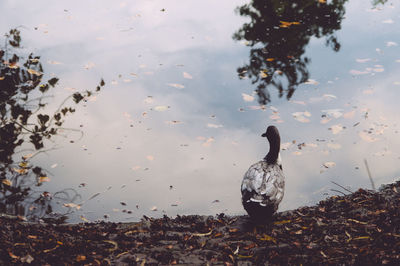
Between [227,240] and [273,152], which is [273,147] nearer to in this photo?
[273,152]

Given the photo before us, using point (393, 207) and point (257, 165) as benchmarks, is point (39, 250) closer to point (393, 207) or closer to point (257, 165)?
point (257, 165)

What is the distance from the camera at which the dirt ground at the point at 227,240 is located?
454 centimetres

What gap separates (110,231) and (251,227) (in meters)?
2.15

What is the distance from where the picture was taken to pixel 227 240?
525 centimetres

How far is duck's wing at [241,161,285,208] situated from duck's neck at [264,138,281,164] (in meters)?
0.17

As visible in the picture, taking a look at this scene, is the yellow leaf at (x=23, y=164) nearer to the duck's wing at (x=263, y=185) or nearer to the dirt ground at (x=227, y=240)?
the dirt ground at (x=227, y=240)

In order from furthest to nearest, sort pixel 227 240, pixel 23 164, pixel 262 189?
pixel 23 164 → pixel 262 189 → pixel 227 240

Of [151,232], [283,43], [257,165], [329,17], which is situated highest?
[329,17]

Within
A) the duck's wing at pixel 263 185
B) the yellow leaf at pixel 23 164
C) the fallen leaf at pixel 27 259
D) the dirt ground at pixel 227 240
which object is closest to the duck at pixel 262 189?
the duck's wing at pixel 263 185

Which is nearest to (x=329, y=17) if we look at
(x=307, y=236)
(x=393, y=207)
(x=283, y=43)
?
(x=283, y=43)

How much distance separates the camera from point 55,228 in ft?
19.5

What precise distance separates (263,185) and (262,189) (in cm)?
A: 7

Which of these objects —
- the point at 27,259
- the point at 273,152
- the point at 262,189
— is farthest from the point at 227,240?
the point at 27,259

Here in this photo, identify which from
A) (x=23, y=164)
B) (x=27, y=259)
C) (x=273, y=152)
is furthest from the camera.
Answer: (x=23, y=164)
